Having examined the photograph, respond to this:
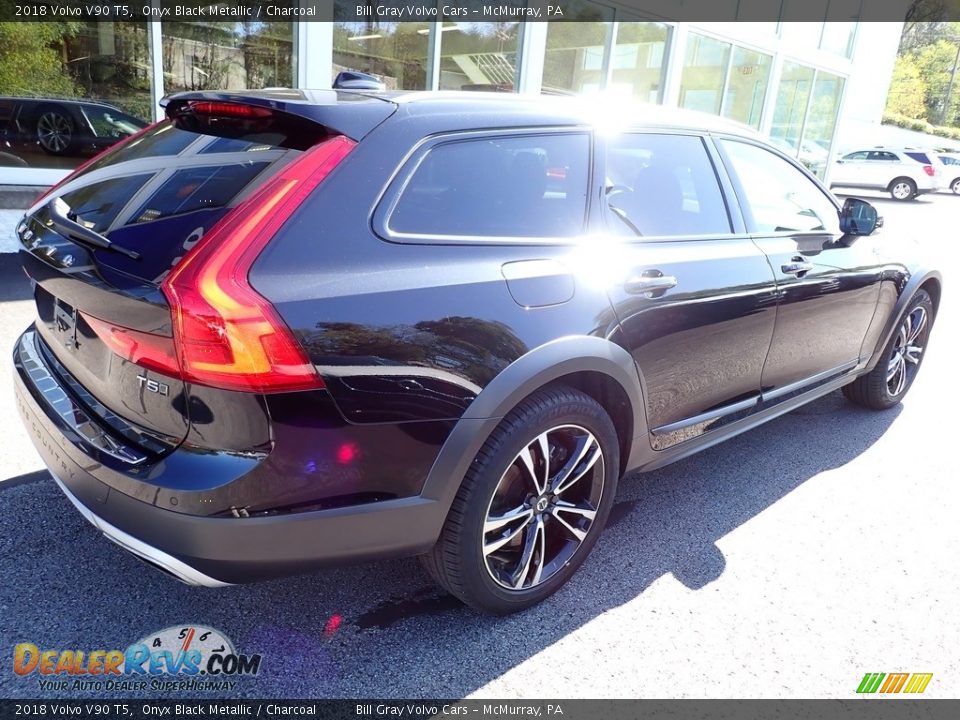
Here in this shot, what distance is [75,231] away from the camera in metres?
2.09

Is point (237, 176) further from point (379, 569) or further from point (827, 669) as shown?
point (827, 669)

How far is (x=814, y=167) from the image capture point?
20.0 meters

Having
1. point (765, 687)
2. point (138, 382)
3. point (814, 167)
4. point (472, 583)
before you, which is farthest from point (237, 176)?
point (814, 167)

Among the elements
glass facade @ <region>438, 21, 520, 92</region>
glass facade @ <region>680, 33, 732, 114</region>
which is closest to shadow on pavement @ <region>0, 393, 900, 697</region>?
glass facade @ <region>438, 21, 520, 92</region>

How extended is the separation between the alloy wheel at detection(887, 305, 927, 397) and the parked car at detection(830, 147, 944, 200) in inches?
804

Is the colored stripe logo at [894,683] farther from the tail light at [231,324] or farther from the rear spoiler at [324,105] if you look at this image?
the rear spoiler at [324,105]

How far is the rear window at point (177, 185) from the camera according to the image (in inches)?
74.8

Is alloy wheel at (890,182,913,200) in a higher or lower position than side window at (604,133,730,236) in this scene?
lower

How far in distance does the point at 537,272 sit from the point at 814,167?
67.6 feet

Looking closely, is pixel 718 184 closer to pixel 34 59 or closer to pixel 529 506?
pixel 529 506

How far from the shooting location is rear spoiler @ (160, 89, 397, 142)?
2037 mm

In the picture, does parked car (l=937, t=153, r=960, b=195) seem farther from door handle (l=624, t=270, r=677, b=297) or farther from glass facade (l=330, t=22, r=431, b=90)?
door handle (l=624, t=270, r=677, b=297)

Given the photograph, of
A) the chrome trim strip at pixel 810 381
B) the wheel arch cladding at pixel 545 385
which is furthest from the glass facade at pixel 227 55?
the wheel arch cladding at pixel 545 385

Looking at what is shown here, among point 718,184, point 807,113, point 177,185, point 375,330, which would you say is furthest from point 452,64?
point 807,113
